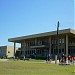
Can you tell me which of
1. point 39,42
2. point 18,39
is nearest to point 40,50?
point 39,42

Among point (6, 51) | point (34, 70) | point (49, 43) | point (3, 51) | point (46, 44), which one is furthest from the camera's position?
point (3, 51)

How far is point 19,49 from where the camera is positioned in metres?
104

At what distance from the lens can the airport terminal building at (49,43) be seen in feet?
245

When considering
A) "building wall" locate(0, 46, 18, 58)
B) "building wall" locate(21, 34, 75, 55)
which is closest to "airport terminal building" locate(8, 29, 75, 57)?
"building wall" locate(21, 34, 75, 55)

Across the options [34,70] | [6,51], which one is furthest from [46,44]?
[34,70]

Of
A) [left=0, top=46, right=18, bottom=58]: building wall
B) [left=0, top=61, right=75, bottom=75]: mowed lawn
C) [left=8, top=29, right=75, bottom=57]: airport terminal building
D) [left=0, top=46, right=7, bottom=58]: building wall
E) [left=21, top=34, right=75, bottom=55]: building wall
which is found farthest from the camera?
[left=0, top=46, right=7, bottom=58]: building wall

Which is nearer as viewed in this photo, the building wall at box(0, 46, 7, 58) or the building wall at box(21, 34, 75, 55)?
the building wall at box(21, 34, 75, 55)

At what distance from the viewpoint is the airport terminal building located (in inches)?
2938

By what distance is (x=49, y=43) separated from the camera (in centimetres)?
8181

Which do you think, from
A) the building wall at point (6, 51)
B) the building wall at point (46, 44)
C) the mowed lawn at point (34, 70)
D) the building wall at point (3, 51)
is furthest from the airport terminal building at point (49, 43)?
the mowed lawn at point (34, 70)

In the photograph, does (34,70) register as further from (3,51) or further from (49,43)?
(3,51)

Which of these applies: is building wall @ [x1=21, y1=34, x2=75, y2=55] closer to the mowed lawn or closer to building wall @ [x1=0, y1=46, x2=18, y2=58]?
building wall @ [x1=0, y1=46, x2=18, y2=58]

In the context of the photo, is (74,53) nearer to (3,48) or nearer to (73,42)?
(73,42)

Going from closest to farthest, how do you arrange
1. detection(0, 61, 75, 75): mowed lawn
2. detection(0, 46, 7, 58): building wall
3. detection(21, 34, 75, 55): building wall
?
1. detection(0, 61, 75, 75): mowed lawn
2. detection(21, 34, 75, 55): building wall
3. detection(0, 46, 7, 58): building wall
